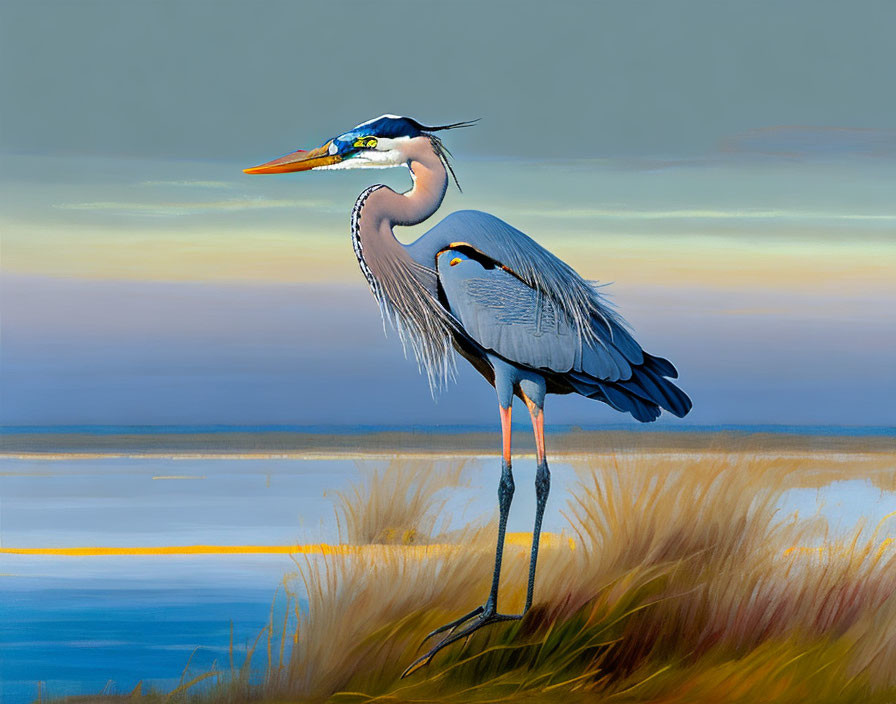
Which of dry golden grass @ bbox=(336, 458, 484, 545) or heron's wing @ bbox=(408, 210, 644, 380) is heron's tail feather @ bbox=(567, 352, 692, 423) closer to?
heron's wing @ bbox=(408, 210, 644, 380)

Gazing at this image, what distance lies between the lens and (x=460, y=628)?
16.0ft

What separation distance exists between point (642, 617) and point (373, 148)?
2501mm

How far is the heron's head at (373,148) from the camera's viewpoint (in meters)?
5.12

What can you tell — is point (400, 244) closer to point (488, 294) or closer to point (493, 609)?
point (488, 294)

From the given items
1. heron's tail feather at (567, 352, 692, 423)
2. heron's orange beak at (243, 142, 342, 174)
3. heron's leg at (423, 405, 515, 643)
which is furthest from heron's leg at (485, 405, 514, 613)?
heron's orange beak at (243, 142, 342, 174)

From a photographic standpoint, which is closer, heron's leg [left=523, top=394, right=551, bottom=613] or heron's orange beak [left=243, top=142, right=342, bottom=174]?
heron's leg [left=523, top=394, right=551, bottom=613]

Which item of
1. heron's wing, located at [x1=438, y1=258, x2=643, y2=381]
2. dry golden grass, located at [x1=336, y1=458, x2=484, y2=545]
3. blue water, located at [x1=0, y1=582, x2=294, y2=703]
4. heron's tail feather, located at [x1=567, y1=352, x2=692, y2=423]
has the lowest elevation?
blue water, located at [x1=0, y1=582, x2=294, y2=703]

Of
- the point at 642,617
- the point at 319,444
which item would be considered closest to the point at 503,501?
the point at 642,617

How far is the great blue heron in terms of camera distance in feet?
16.5

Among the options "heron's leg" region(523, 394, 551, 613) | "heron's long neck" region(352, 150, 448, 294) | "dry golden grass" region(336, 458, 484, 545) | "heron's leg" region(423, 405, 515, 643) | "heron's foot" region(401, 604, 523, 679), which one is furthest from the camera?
"dry golden grass" region(336, 458, 484, 545)

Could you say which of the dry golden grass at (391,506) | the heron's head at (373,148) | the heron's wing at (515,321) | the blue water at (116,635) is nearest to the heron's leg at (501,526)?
the heron's wing at (515,321)

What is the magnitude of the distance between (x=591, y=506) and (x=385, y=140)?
206cm

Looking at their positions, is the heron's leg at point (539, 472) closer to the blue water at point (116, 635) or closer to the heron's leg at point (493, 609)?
the heron's leg at point (493, 609)

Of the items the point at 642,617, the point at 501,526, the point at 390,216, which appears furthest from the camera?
the point at 390,216
